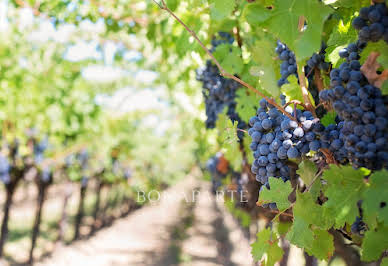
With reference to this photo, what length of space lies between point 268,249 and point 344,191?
532mm

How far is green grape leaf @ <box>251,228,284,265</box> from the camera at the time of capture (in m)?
1.46

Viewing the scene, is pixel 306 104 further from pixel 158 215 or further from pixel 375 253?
pixel 158 215

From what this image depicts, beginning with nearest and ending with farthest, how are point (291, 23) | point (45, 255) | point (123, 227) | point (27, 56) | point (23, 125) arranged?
point (291, 23) → point (27, 56) → point (23, 125) → point (45, 255) → point (123, 227)

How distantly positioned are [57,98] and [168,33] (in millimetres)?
4505

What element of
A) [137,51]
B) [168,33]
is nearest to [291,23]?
[168,33]

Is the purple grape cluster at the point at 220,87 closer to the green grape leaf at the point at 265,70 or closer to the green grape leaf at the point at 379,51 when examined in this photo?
the green grape leaf at the point at 265,70

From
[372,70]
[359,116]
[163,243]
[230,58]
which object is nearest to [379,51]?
[372,70]

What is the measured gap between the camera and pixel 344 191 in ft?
3.39

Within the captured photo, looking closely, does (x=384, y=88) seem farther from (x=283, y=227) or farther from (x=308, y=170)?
(x=283, y=227)

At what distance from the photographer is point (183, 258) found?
1112 centimetres

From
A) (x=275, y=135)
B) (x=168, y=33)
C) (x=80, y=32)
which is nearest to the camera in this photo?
(x=275, y=135)

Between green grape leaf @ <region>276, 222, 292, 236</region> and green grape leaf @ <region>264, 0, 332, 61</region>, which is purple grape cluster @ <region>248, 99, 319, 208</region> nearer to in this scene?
green grape leaf @ <region>264, 0, 332, 61</region>

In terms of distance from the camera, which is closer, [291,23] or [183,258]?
[291,23]

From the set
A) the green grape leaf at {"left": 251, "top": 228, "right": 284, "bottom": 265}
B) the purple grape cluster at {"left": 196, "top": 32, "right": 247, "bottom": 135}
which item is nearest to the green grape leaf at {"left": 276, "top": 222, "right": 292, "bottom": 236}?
the green grape leaf at {"left": 251, "top": 228, "right": 284, "bottom": 265}
